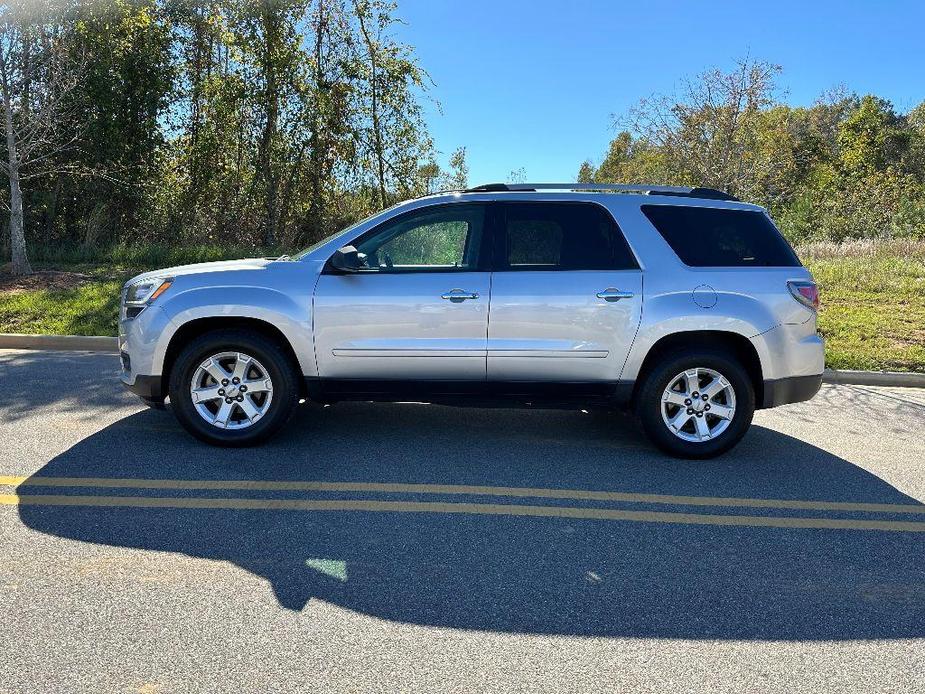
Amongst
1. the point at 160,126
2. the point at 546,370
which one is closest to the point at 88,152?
the point at 160,126

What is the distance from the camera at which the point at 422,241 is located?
19.2 ft

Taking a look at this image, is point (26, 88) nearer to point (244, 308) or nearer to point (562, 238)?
point (244, 308)

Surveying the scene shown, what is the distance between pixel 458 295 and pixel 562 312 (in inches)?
29.0

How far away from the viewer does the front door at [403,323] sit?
545 cm

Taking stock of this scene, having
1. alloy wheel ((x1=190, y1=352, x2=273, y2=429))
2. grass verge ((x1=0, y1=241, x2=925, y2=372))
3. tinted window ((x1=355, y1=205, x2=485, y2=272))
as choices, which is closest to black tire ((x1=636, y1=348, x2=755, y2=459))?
tinted window ((x1=355, y1=205, x2=485, y2=272))

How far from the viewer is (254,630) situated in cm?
313

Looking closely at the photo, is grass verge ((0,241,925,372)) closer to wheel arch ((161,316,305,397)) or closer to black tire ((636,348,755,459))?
black tire ((636,348,755,459))

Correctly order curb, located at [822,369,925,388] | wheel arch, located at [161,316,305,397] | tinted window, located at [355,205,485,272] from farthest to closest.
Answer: curb, located at [822,369,925,388] → tinted window, located at [355,205,485,272] → wheel arch, located at [161,316,305,397]

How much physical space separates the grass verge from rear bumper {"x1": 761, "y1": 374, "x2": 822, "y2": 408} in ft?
13.1

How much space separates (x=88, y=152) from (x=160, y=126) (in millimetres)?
1634

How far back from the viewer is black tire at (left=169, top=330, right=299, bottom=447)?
17.9 ft

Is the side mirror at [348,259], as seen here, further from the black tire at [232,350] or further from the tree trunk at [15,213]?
the tree trunk at [15,213]

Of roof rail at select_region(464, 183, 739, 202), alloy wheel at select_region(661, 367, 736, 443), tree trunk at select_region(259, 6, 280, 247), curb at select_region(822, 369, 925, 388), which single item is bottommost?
curb at select_region(822, 369, 925, 388)

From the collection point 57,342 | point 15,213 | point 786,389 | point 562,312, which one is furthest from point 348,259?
point 15,213
